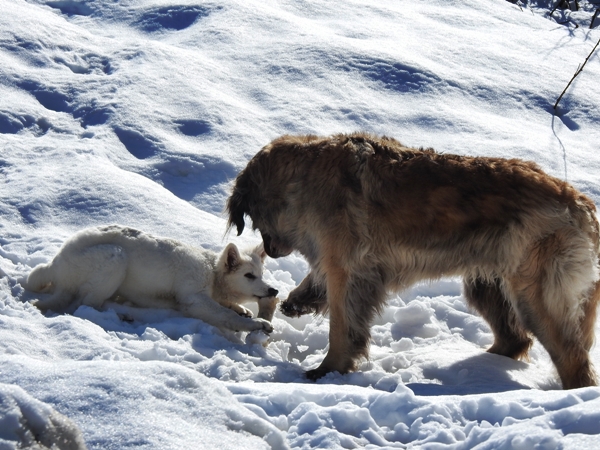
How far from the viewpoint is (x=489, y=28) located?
45.2 feet

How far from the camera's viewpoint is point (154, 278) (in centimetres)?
627

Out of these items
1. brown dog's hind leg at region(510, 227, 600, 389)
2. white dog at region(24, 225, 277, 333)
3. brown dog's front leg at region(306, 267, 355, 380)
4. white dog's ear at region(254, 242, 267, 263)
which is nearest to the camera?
brown dog's hind leg at region(510, 227, 600, 389)

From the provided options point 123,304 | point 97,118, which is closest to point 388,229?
point 123,304

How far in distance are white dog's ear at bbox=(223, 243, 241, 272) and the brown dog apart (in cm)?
72

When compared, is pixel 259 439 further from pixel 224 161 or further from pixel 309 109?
pixel 309 109

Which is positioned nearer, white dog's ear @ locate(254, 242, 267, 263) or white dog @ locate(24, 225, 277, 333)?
white dog @ locate(24, 225, 277, 333)

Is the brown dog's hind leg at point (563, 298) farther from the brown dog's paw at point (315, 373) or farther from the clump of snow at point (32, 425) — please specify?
the clump of snow at point (32, 425)

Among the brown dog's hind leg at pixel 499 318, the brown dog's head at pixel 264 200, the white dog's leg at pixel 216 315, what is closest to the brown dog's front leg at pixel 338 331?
the brown dog's head at pixel 264 200

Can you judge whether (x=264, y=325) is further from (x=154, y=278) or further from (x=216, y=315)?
(x=154, y=278)

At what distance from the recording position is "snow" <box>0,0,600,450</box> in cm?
355

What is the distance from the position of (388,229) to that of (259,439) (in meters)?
2.42

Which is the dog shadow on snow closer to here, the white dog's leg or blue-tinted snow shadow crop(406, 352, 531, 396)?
blue-tinted snow shadow crop(406, 352, 531, 396)

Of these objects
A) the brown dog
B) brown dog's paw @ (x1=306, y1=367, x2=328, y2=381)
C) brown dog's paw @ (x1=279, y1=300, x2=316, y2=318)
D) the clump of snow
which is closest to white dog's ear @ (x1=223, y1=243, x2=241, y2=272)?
brown dog's paw @ (x1=279, y1=300, x2=316, y2=318)

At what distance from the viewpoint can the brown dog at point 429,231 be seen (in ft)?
17.9
